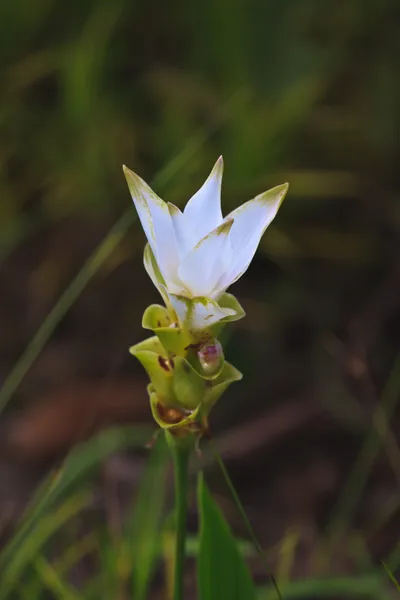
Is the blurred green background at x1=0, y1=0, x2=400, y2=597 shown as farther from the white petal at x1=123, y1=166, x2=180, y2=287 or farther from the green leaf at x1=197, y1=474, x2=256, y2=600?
the white petal at x1=123, y1=166, x2=180, y2=287

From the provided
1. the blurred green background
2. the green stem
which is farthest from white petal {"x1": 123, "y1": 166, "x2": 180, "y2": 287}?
the blurred green background

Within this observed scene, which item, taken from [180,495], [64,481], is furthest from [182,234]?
[64,481]

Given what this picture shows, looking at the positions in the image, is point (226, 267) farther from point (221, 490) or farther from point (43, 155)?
point (43, 155)

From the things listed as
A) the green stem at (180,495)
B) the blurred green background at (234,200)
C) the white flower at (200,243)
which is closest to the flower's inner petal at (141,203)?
the white flower at (200,243)

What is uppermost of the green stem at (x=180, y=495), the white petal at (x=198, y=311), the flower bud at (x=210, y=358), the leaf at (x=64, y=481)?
the white petal at (x=198, y=311)

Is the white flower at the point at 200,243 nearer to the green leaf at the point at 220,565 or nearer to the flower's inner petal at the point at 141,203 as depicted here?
the flower's inner petal at the point at 141,203

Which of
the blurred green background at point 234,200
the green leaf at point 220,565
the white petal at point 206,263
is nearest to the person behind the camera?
the white petal at point 206,263

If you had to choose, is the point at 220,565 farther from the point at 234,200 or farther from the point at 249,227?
the point at 234,200
